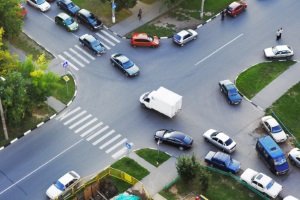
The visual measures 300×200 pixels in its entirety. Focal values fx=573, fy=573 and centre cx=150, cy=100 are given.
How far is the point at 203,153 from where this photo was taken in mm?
70938

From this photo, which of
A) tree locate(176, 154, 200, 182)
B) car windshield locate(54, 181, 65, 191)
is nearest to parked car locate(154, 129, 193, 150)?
tree locate(176, 154, 200, 182)

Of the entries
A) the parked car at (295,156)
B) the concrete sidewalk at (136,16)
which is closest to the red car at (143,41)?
the concrete sidewalk at (136,16)

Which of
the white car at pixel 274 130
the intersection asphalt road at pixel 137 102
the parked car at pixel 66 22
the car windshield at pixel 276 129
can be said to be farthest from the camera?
the parked car at pixel 66 22

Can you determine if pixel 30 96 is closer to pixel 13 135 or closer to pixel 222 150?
pixel 13 135

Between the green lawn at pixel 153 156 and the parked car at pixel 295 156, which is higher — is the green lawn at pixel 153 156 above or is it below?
below

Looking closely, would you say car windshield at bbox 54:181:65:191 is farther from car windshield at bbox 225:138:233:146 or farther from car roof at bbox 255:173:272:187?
car roof at bbox 255:173:272:187

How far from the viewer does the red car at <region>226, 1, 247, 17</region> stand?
90500 mm

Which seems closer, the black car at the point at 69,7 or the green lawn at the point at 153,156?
the green lawn at the point at 153,156

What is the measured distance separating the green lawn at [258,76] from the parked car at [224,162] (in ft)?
41.7

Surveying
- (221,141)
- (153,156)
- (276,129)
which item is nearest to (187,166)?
(153,156)

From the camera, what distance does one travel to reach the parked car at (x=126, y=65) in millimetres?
80244

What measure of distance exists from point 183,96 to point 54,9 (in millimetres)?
28542

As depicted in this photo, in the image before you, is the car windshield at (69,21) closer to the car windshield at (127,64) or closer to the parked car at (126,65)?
the parked car at (126,65)

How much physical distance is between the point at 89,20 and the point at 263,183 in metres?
38.6
